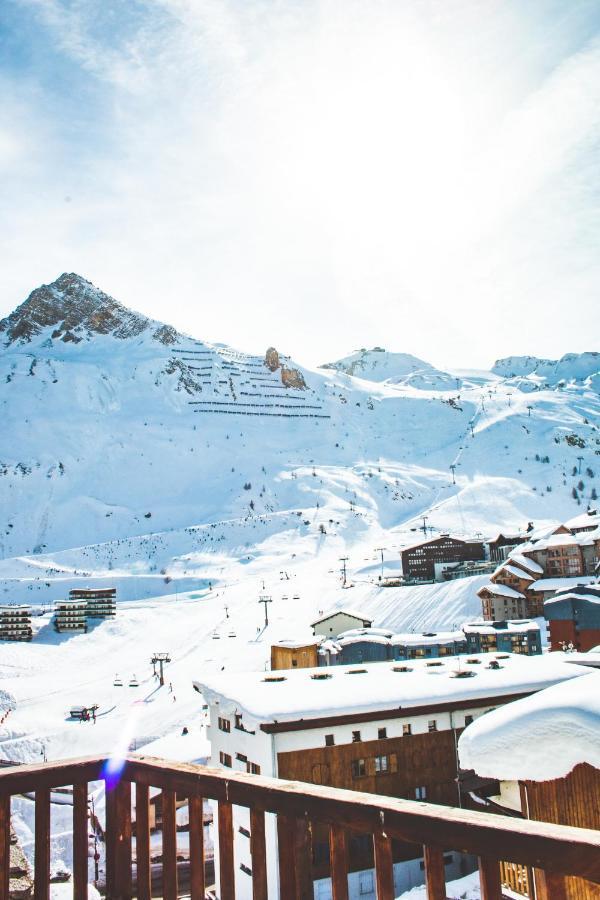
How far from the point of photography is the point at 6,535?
111500 millimetres

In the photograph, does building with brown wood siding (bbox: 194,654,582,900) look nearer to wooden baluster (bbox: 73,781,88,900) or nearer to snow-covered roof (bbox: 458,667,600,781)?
snow-covered roof (bbox: 458,667,600,781)

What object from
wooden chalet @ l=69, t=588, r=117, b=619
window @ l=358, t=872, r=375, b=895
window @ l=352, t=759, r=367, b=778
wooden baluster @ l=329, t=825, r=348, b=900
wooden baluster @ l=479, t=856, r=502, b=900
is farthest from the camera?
wooden chalet @ l=69, t=588, r=117, b=619

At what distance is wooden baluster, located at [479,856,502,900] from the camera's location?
2.22 m

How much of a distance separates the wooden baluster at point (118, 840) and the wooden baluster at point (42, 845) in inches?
11.4

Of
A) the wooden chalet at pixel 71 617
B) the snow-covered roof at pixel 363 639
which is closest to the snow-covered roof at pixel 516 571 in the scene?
the snow-covered roof at pixel 363 639

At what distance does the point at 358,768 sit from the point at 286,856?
55.7ft

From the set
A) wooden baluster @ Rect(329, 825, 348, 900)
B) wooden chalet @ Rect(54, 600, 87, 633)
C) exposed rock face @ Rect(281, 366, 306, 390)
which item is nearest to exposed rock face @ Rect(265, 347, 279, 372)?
exposed rock face @ Rect(281, 366, 306, 390)

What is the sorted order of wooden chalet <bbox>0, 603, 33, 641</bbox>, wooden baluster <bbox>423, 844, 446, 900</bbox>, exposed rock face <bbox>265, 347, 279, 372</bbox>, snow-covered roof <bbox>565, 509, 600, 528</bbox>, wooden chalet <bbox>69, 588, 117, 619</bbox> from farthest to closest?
exposed rock face <bbox>265, 347, 279, 372</bbox>
wooden chalet <bbox>69, 588, 117, 619</bbox>
wooden chalet <bbox>0, 603, 33, 641</bbox>
snow-covered roof <bbox>565, 509, 600, 528</bbox>
wooden baluster <bbox>423, 844, 446, 900</bbox>

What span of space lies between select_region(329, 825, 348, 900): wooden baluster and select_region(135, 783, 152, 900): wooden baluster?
1.05m

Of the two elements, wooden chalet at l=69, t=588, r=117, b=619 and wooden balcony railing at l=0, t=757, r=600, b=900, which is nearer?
wooden balcony railing at l=0, t=757, r=600, b=900

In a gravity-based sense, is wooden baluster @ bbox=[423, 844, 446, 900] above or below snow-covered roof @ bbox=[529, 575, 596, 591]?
above

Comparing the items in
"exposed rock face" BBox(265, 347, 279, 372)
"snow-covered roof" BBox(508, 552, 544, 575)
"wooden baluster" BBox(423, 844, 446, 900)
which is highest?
"exposed rock face" BBox(265, 347, 279, 372)

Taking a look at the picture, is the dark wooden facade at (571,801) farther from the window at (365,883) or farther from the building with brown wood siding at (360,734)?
the window at (365,883)

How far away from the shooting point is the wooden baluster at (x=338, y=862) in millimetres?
2576
